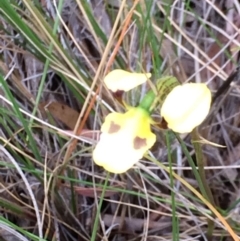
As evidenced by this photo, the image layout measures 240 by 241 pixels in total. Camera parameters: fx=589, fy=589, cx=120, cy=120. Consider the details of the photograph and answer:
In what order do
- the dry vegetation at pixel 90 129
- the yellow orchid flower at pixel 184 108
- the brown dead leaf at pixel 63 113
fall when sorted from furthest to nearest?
the brown dead leaf at pixel 63 113 → the dry vegetation at pixel 90 129 → the yellow orchid flower at pixel 184 108

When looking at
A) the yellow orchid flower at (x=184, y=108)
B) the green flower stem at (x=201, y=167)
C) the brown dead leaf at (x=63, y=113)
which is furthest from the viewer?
the brown dead leaf at (x=63, y=113)

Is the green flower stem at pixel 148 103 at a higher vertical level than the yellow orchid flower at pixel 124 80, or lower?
lower

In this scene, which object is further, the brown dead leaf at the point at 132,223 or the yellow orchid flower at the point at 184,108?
the brown dead leaf at the point at 132,223

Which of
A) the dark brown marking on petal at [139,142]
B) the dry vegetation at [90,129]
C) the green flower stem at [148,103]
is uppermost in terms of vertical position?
the green flower stem at [148,103]

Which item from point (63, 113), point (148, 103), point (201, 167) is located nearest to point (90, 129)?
point (63, 113)

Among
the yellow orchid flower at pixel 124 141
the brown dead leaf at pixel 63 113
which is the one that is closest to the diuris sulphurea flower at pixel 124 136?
the yellow orchid flower at pixel 124 141

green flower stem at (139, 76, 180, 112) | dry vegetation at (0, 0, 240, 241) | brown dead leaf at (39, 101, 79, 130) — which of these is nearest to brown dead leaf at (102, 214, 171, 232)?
dry vegetation at (0, 0, 240, 241)

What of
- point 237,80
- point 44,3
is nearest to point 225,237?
point 237,80

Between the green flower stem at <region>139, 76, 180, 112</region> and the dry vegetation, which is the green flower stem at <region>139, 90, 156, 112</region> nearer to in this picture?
the green flower stem at <region>139, 76, 180, 112</region>

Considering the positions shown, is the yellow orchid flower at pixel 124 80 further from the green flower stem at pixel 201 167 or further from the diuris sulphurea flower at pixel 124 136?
the green flower stem at pixel 201 167
